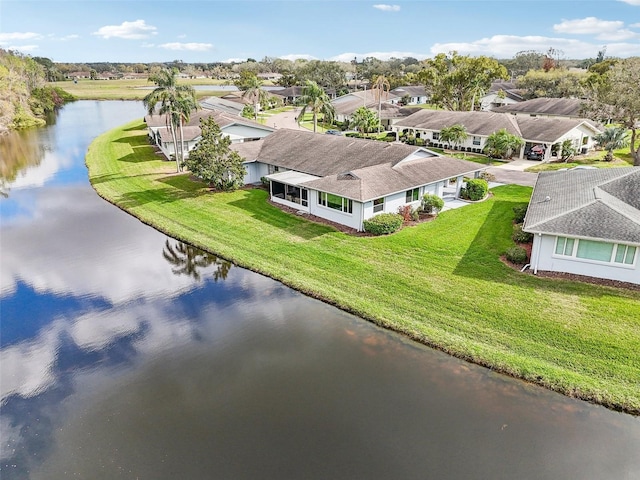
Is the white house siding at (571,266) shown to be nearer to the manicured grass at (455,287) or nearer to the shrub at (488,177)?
the manicured grass at (455,287)

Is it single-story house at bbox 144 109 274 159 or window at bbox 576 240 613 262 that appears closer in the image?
window at bbox 576 240 613 262

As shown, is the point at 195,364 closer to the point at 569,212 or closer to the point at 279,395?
the point at 279,395

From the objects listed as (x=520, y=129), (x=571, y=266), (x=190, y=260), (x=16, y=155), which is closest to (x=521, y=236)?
(x=571, y=266)

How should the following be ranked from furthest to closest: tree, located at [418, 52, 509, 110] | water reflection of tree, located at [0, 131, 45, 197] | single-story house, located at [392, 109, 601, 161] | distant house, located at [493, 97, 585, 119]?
distant house, located at [493, 97, 585, 119]
tree, located at [418, 52, 509, 110]
single-story house, located at [392, 109, 601, 161]
water reflection of tree, located at [0, 131, 45, 197]

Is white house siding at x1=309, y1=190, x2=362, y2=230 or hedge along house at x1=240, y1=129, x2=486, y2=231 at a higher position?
hedge along house at x1=240, y1=129, x2=486, y2=231

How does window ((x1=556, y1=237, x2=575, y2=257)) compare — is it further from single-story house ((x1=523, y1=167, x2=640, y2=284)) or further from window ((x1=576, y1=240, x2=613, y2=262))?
window ((x1=576, y1=240, x2=613, y2=262))

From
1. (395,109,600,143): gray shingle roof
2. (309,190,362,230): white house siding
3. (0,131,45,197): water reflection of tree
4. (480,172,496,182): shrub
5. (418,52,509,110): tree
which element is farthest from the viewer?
(418,52,509,110): tree

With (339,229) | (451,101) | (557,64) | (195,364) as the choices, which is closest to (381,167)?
(339,229)

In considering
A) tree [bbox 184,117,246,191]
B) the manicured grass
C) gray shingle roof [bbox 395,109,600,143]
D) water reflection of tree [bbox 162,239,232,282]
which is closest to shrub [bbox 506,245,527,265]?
the manicured grass
